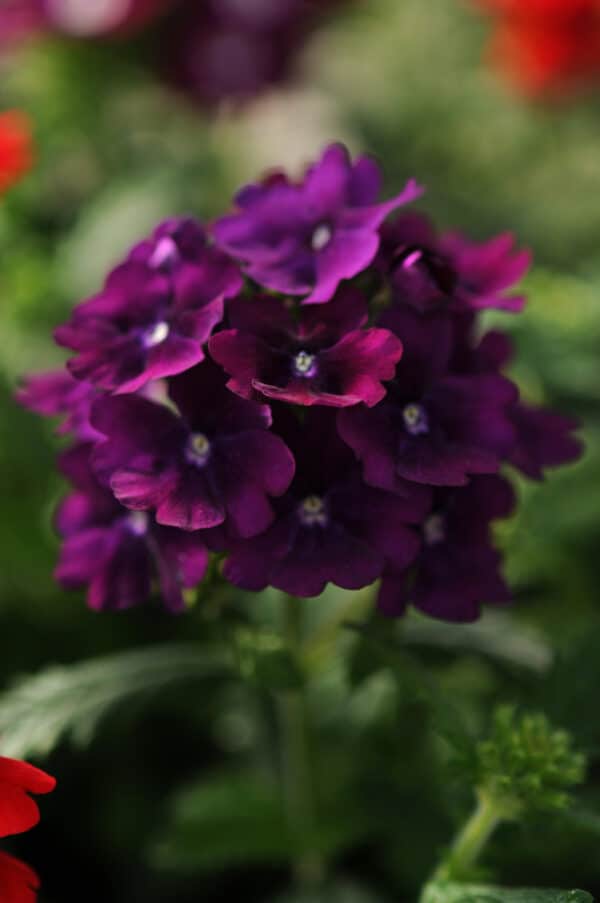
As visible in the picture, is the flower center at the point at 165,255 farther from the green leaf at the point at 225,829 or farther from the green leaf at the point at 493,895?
the green leaf at the point at 225,829

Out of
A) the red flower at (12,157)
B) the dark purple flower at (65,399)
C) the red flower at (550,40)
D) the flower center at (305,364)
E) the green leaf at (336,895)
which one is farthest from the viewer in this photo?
the red flower at (550,40)

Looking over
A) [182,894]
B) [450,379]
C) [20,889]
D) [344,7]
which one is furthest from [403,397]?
[344,7]

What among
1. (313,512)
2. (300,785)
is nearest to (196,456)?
(313,512)

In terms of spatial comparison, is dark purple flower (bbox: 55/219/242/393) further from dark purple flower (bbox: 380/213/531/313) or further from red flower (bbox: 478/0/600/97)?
red flower (bbox: 478/0/600/97)

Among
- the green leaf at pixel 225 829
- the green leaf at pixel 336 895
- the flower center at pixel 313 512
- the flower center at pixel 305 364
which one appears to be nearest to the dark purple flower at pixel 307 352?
the flower center at pixel 305 364

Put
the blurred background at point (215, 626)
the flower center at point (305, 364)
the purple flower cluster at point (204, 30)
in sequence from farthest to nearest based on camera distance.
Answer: the purple flower cluster at point (204, 30) < the blurred background at point (215, 626) < the flower center at point (305, 364)

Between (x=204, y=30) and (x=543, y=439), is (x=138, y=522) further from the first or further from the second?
(x=204, y=30)
